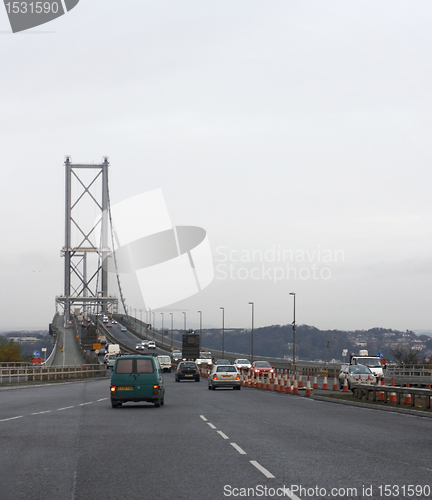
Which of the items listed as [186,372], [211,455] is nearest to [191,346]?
[186,372]

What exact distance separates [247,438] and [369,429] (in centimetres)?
381

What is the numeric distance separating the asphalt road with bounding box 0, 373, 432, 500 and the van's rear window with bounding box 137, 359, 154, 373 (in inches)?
148

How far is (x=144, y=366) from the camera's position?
Answer: 28.1 m

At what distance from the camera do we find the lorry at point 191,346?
3853 inches

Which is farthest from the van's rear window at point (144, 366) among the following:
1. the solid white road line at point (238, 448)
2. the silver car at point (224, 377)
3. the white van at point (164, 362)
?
the white van at point (164, 362)

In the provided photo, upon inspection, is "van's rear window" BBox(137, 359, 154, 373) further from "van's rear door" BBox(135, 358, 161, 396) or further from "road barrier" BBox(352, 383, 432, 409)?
"road barrier" BBox(352, 383, 432, 409)

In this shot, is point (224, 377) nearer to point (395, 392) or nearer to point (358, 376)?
point (358, 376)

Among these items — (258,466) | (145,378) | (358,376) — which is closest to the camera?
(258,466)

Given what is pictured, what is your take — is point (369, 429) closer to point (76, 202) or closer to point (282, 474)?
point (282, 474)

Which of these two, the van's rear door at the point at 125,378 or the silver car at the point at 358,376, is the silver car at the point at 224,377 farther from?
the van's rear door at the point at 125,378

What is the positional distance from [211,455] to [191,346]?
85.0 metres

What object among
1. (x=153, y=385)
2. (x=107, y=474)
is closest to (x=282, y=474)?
(x=107, y=474)

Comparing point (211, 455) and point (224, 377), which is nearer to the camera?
point (211, 455)

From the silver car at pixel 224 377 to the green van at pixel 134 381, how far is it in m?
16.3
